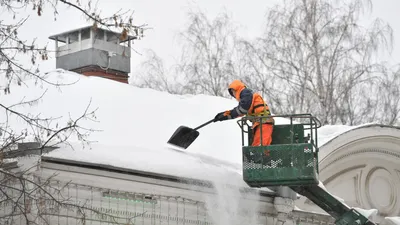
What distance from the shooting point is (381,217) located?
1488 centimetres

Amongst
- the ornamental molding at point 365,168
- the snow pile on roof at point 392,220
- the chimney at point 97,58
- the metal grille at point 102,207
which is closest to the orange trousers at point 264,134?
the metal grille at point 102,207

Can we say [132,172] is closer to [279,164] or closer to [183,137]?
[183,137]

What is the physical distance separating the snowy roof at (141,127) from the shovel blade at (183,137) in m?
0.13

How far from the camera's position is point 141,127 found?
1234cm

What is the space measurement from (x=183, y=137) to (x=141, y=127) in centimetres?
70

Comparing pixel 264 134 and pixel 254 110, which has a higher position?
pixel 254 110

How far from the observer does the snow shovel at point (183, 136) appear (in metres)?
11.9

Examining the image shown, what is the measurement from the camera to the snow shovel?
11930 millimetres

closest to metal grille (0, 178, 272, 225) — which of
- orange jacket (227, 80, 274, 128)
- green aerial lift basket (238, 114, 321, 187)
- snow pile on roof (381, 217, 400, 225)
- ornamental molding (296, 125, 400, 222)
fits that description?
green aerial lift basket (238, 114, 321, 187)

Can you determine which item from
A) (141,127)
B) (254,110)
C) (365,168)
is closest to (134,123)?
(141,127)

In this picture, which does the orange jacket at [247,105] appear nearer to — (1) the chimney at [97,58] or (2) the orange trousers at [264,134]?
(2) the orange trousers at [264,134]

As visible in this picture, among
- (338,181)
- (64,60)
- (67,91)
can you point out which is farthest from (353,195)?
(64,60)

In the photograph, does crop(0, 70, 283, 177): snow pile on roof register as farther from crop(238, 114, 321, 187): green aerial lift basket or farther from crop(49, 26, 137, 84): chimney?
crop(49, 26, 137, 84): chimney

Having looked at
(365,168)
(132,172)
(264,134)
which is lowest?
(132,172)
